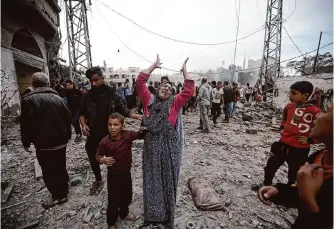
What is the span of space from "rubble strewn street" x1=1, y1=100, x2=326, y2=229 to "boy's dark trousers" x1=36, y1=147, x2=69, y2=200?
0.71 feet

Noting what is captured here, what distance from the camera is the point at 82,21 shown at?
1017cm

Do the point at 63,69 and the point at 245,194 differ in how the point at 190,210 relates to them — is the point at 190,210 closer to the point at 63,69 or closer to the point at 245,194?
the point at 245,194

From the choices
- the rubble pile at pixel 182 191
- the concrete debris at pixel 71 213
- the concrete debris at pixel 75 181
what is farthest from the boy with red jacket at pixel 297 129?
the concrete debris at pixel 75 181

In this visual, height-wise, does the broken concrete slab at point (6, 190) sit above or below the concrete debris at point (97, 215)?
above

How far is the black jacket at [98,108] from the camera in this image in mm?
2744

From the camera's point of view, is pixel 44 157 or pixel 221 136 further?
pixel 221 136

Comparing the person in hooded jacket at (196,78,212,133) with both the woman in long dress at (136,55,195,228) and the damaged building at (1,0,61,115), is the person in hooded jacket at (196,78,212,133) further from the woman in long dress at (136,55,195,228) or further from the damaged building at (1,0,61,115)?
the damaged building at (1,0,61,115)

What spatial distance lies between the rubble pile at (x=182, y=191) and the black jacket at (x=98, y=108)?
109cm

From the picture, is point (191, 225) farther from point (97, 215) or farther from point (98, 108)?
point (98, 108)

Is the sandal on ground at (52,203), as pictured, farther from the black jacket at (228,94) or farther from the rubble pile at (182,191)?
the black jacket at (228,94)

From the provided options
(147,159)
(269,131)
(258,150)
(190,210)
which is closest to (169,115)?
(147,159)

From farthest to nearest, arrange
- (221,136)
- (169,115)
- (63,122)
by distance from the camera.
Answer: (221,136), (63,122), (169,115)

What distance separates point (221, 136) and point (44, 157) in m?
5.15

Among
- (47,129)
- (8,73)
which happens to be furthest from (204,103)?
(8,73)
